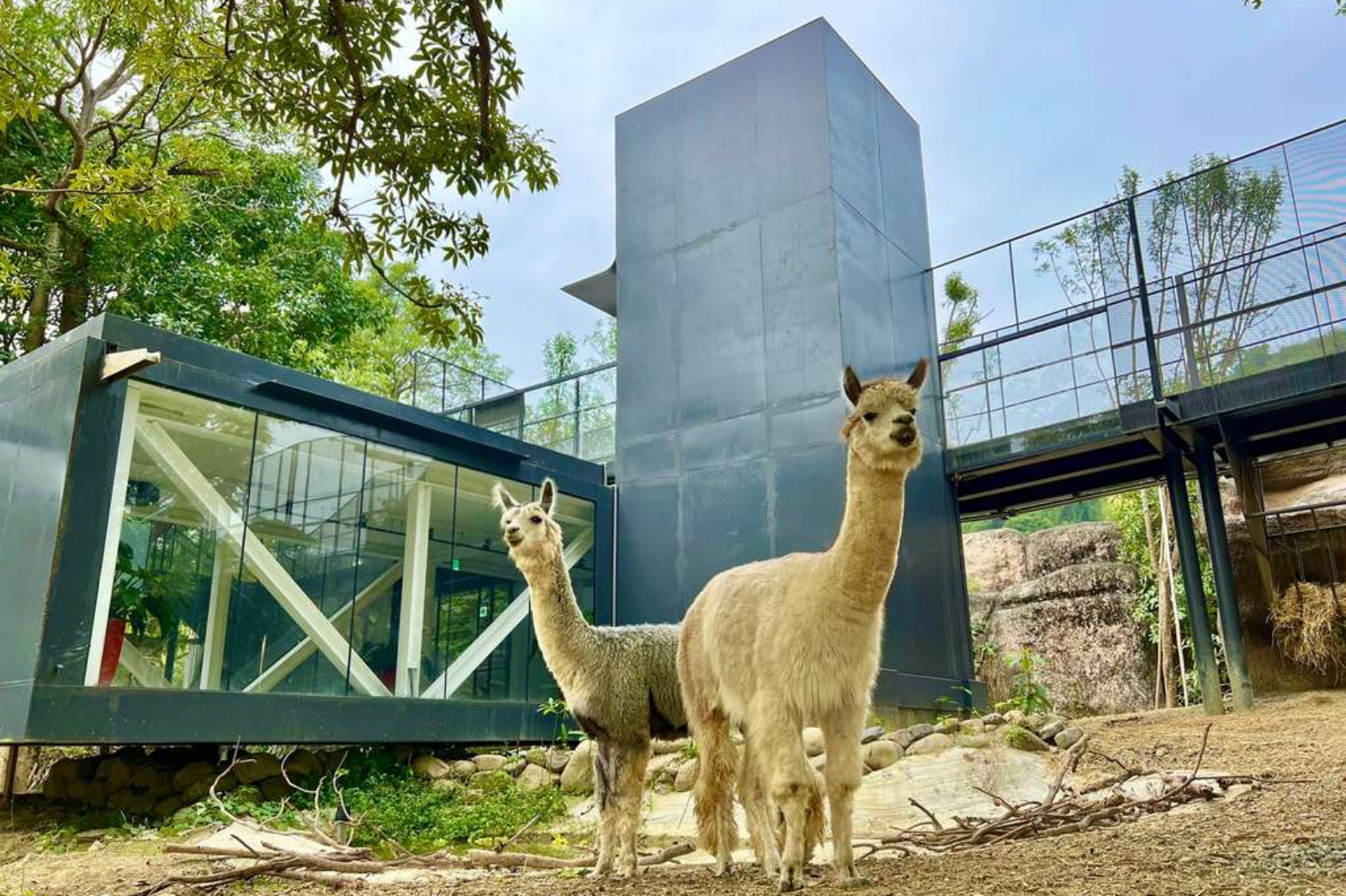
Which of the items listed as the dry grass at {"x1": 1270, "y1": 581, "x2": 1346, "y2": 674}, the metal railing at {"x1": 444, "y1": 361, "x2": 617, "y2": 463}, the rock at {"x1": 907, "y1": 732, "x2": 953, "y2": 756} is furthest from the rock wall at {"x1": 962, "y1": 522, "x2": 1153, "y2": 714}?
the rock at {"x1": 907, "y1": 732, "x2": 953, "y2": 756}

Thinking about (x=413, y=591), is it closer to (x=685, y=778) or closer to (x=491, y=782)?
(x=491, y=782)

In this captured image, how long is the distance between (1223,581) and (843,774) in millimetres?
10446

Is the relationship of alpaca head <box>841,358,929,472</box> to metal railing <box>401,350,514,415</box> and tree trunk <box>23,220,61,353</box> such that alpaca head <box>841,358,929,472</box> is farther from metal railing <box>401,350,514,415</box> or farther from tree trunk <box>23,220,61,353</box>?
tree trunk <box>23,220,61,353</box>

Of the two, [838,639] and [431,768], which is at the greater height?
[838,639]

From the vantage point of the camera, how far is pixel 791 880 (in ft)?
15.3

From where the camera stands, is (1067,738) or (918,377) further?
(1067,738)

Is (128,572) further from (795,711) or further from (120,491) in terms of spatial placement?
(795,711)

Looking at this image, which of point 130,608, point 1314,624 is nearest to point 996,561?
point 1314,624

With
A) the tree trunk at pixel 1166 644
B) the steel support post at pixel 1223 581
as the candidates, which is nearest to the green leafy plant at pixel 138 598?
the steel support post at pixel 1223 581

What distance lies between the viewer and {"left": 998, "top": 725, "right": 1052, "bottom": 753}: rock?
1009 cm

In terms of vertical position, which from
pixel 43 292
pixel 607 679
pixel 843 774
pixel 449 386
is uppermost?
pixel 43 292

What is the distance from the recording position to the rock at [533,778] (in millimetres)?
12023

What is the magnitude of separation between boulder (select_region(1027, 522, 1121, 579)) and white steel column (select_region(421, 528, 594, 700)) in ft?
46.8

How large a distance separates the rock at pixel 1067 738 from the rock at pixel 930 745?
108 centimetres
